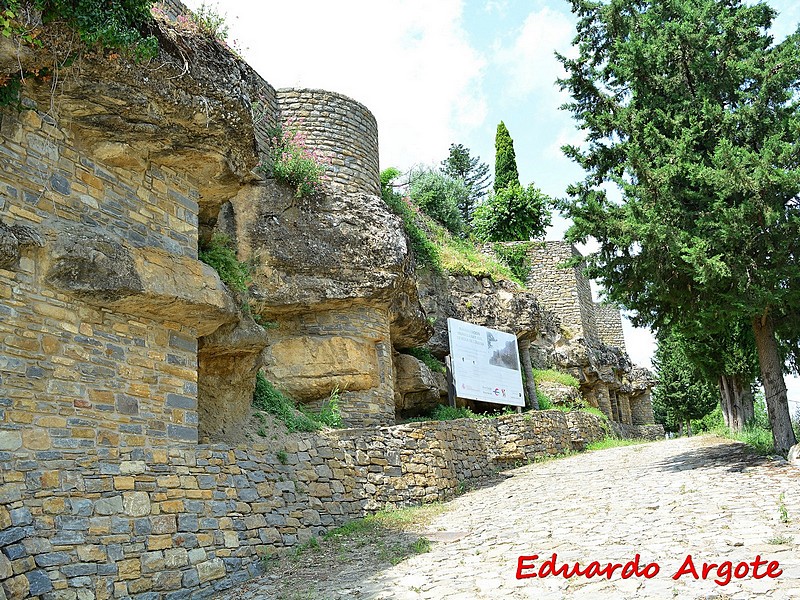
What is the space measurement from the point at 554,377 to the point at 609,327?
11.6 metres

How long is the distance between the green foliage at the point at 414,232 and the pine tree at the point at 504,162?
38.8ft

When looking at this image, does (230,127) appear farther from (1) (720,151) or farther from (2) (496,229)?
(2) (496,229)

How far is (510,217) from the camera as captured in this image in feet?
88.8

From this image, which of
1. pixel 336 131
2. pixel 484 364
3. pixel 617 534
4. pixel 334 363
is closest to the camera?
pixel 617 534

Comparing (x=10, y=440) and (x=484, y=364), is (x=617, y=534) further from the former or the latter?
(x=484, y=364)

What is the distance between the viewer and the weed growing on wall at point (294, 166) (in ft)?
44.0

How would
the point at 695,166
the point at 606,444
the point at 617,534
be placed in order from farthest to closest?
the point at 606,444 → the point at 695,166 → the point at 617,534

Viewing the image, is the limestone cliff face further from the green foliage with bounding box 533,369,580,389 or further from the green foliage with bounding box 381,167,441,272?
the green foliage with bounding box 533,369,580,389

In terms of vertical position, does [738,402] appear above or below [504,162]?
below

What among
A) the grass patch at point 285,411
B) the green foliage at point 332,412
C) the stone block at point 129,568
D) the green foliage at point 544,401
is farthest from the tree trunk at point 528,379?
the stone block at point 129,568

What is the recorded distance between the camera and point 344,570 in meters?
7.38

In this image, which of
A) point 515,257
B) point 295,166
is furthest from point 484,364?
point 515,257

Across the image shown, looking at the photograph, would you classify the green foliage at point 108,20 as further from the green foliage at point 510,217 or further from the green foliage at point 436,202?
the green foliage at point 510,217

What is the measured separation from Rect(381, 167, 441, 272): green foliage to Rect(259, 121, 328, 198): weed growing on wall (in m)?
3.90
